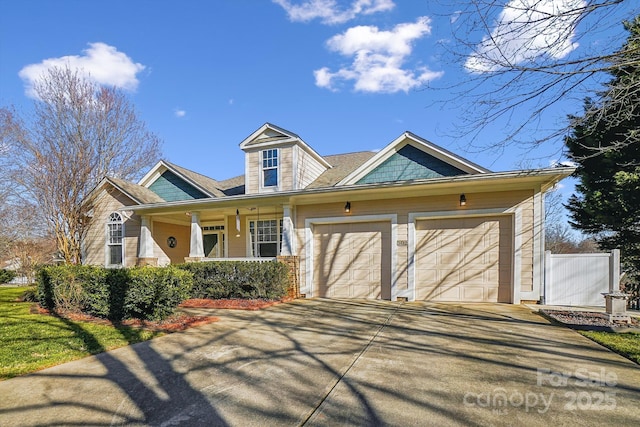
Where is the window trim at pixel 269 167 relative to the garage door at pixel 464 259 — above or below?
above

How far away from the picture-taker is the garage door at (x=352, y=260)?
9.51 meters

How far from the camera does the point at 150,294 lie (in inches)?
248

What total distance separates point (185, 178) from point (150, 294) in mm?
8218

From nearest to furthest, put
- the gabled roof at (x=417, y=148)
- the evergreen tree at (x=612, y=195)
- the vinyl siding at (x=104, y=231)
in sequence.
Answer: the gabled roof at (x=417, y=148), the evergreen tree at (x=612, y=195), the vinyl siding at (x=104, y=231)

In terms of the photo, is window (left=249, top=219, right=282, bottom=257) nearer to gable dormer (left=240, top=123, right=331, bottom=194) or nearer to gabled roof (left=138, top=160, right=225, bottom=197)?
gable dormer (left=240, top=123, right=331, bottom=194)

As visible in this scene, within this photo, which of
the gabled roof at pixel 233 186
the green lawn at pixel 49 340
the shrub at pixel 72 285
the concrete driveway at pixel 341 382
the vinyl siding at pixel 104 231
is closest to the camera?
the concrete driveway at pixel 341 382

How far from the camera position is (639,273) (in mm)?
10281

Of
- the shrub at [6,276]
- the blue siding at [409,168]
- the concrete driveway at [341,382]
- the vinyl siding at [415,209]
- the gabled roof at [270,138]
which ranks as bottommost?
the shrub at [6,276]

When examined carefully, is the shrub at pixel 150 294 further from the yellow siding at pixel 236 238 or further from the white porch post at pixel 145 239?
the white porch post at pixel 145 239

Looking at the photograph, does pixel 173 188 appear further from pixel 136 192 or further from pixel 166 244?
pixel 166 244

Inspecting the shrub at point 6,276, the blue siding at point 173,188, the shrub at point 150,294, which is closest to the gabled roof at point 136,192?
the blue siding at point 173,188

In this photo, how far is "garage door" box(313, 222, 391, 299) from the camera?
31.2 feet

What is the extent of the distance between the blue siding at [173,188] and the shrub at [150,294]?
23.8 ft

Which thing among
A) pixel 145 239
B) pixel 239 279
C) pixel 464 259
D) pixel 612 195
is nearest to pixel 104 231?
pixel 145 239
